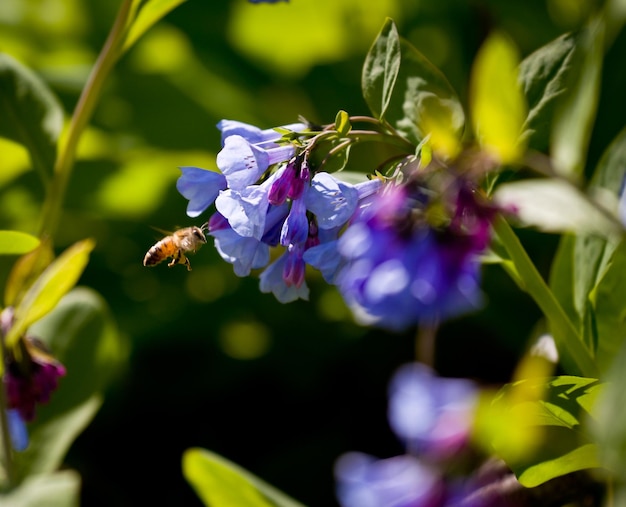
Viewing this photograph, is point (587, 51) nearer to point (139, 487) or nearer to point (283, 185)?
point (283, 185)

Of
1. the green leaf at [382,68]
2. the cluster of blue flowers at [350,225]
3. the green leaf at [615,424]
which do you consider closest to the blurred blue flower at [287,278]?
the cluster of blue flowers at [350,225]

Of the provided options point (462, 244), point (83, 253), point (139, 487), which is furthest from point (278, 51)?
point (462, 244)

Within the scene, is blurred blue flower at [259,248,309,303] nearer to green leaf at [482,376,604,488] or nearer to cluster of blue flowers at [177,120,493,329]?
cluster of blue flowers at [177,120,493,329]

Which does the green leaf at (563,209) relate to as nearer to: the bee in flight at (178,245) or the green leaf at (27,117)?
the bee in flight at (178,245)

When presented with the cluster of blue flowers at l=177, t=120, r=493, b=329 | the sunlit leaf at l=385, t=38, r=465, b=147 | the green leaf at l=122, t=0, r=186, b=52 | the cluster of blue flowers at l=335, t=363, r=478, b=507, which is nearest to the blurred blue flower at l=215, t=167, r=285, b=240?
the cluster of blue flowers at l=177, t=120, r=493, b=329

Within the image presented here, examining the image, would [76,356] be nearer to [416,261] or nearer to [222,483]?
[222,483]
